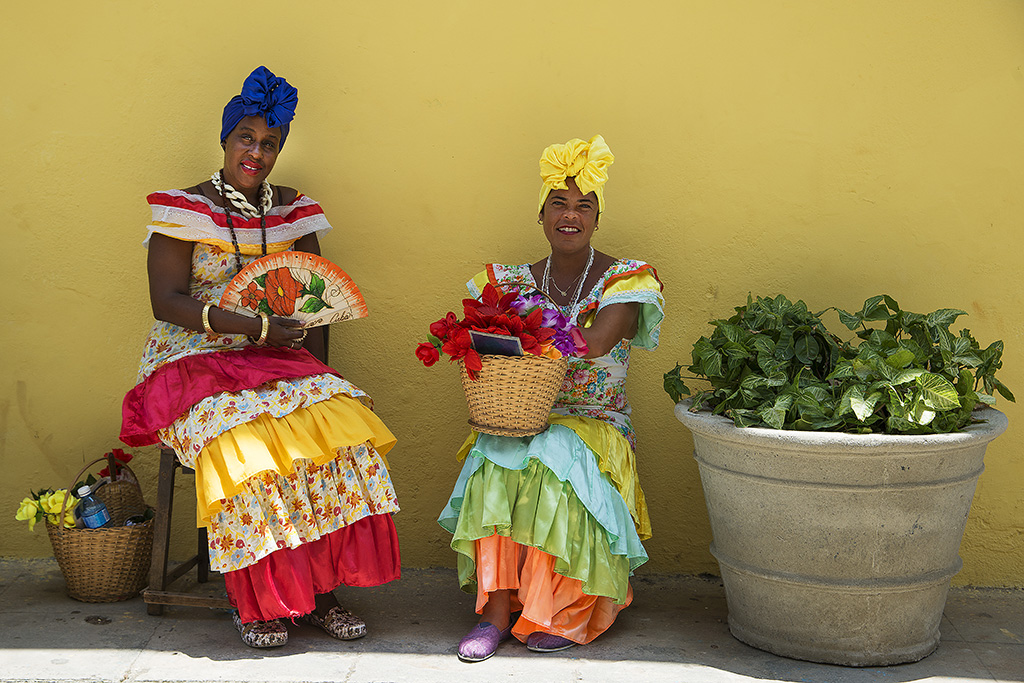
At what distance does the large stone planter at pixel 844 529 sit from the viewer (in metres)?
2.95

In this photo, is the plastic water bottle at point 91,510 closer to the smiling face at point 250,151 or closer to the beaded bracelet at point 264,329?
the beaded bracelet at point 264,329

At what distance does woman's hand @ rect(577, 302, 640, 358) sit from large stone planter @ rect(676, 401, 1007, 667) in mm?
398

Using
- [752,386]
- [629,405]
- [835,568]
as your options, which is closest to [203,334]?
[629,405]

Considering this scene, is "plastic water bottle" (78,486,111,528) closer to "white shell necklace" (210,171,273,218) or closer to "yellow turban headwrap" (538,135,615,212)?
"white shell necklace" (210,171,273,218)

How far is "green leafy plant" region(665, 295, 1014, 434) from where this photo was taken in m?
2.98

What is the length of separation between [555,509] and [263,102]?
6.16ft

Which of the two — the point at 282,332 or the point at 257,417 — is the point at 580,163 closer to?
the point at 282,332

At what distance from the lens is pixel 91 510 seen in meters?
3.65

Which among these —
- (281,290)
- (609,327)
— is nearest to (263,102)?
(281,290)

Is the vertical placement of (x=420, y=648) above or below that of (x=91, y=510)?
below

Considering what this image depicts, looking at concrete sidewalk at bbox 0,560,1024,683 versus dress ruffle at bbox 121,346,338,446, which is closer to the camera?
concrete sidewalk at bbox 0,560,1024,683

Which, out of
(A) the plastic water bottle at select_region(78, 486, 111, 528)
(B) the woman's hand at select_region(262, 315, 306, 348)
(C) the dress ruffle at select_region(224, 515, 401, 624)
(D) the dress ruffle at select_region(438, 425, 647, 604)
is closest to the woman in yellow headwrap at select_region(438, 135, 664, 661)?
(D) the dress ruffle at select_region(438, 425, 647, 604)

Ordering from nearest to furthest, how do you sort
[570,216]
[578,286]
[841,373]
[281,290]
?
[841,373] < [281,290] < [570,216] < [578,286]

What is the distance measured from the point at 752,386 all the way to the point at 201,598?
85.4 inches
